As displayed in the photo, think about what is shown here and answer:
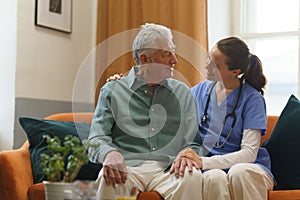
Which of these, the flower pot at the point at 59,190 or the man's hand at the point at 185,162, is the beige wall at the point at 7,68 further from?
the flower pot at the point at 59,190

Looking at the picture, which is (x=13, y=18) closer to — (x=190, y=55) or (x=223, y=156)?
(x=190, y=55)

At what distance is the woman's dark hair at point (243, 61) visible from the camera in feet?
8.37

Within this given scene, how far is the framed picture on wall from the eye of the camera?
135 inches

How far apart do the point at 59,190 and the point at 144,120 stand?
1056mm

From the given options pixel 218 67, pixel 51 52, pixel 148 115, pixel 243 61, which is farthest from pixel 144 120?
pixel 51 52

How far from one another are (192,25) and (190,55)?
25cm

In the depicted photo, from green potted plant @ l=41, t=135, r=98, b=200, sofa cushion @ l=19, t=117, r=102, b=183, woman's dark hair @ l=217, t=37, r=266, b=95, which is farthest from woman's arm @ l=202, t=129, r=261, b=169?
green potted plant @ l=41, t=135, r=98, b=200

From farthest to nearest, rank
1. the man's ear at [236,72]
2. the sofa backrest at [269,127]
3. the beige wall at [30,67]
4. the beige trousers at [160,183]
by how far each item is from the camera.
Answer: the beige wall at [30,67]
the sofa backrest at [269,127]
the man's ear at [236,72]
the beige trousers at [160,183]

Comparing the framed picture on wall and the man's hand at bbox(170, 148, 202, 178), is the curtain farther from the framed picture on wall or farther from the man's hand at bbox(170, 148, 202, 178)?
the man's hand at bbox(170, 148, 202, 178)

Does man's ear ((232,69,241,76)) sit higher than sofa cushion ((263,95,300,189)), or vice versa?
man's ear ((232,69,241,76))

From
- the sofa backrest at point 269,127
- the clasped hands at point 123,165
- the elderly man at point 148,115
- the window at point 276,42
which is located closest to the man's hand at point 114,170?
the clasped hands at point 123,165

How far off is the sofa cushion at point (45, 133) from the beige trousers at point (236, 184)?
589 mm

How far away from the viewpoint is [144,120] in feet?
8.17

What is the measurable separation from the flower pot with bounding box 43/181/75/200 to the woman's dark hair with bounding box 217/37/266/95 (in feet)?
4.33
